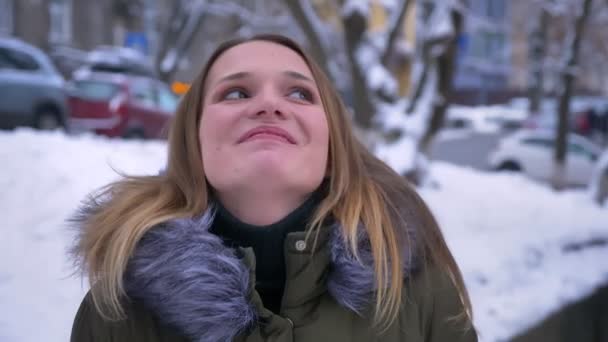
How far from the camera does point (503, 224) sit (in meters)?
6.39

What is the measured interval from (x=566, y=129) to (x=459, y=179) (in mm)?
3645

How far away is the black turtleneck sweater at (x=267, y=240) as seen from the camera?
190 cm

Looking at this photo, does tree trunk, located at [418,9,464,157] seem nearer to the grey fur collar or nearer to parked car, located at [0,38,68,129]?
parked car, located at [0,38,68,129]

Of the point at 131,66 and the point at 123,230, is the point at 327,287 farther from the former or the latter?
the point at 131,66

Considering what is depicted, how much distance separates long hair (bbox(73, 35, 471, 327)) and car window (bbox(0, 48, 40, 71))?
8797mm

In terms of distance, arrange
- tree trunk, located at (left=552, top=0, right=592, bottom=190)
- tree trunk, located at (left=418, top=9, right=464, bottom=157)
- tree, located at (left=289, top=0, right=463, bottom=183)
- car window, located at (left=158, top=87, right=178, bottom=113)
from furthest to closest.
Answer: car window, located at (left=158, top=87, right=178, bottom=113)
tree trunk, located at (left=552, top=0, right=592, bottom=190)
tree trunk, located at (left=418, top=9, right=464, bottom=157)
tree, located at (left=289, top=0, right=463, bottom=183)

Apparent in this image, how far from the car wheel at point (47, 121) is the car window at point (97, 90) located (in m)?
2.51

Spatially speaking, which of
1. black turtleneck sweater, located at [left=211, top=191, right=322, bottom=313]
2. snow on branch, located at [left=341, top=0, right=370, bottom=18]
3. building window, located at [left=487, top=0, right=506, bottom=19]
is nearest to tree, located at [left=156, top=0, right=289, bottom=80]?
snow on branch, located at [left=341, top=0, right=370, bottom=18]

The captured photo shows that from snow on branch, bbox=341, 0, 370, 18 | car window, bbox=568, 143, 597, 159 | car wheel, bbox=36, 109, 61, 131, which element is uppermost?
snow on branch, bbox=341, 0, 370, 18

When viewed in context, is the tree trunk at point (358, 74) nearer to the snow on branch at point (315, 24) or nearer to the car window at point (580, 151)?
the snow on branch at point (315, 24)

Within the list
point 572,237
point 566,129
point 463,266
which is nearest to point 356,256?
point 463,266

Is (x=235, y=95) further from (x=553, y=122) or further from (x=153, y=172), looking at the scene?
(x=553, y=122)

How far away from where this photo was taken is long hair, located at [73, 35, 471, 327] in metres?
1.81

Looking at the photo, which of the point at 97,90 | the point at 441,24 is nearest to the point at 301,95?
the point at 441,24
